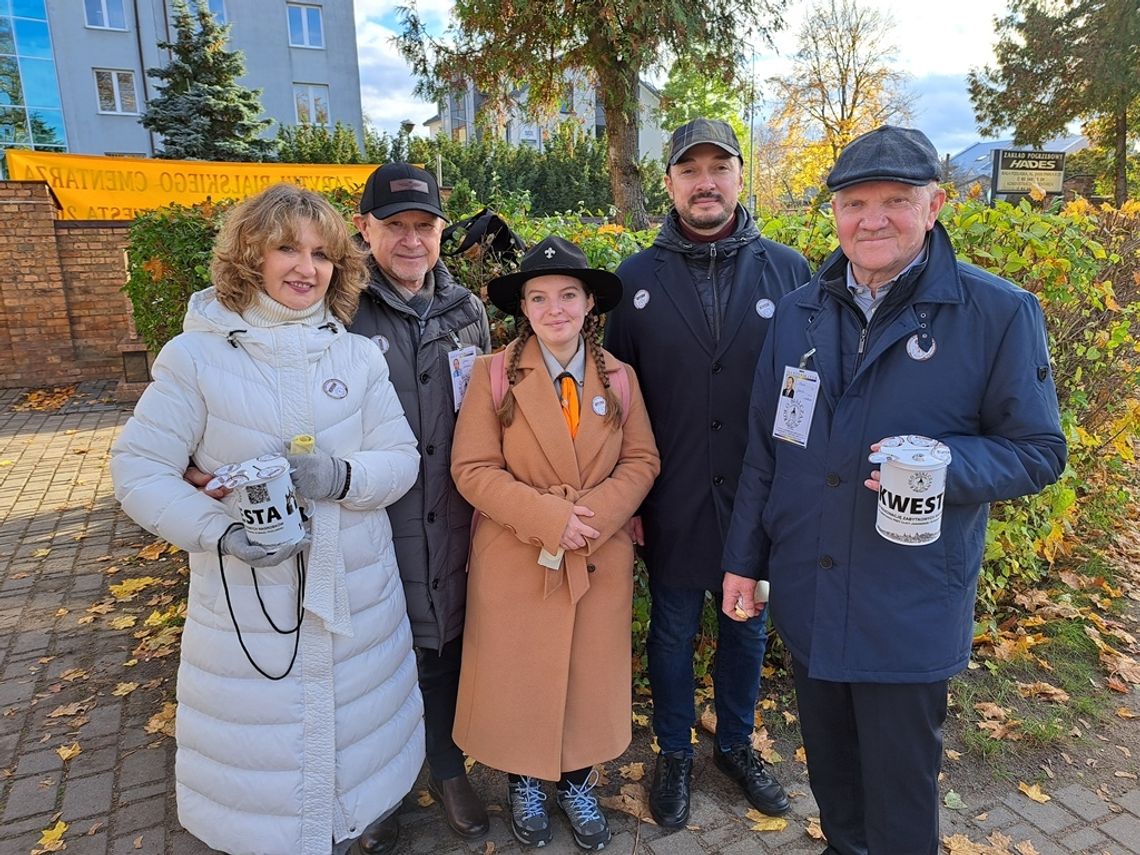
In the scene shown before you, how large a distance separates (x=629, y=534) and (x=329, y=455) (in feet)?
3.58

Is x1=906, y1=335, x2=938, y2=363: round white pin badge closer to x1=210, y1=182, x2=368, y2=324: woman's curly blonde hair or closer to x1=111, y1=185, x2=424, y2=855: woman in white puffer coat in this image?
x1=111, y1=185, x2=424, y2=855: woman in white puffer coat

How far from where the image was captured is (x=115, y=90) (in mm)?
27125

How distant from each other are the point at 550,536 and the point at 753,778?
1394 mm

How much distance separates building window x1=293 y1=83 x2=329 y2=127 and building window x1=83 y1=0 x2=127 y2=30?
6.07 m

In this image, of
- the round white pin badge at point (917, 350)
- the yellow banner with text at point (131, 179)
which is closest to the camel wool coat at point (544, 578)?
the round white pin badge at point (917, 350)

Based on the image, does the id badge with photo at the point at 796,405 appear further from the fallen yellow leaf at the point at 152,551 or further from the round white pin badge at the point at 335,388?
the fallen yellow leaf at the point at 152,551

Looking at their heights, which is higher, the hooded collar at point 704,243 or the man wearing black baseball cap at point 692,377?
the hooded collar at point 704,243

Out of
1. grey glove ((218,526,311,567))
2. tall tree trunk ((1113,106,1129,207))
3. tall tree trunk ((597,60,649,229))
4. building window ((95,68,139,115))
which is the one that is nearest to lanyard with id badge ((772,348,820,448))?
grey glove ((218,526,311,567))

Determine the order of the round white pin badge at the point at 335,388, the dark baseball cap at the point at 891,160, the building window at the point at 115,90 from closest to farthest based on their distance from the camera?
the dark baseball cap at the point at 891,160 < the round white pin badge at the point at 335,388 < the building window at the point at 115,90

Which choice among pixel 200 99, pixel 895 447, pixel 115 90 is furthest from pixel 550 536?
pixel 115 90

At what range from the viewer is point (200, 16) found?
2008cm

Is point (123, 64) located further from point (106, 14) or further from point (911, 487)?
point (911, 487)

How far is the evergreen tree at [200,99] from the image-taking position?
20.0 m

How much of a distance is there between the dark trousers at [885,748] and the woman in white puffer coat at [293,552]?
1.41m
